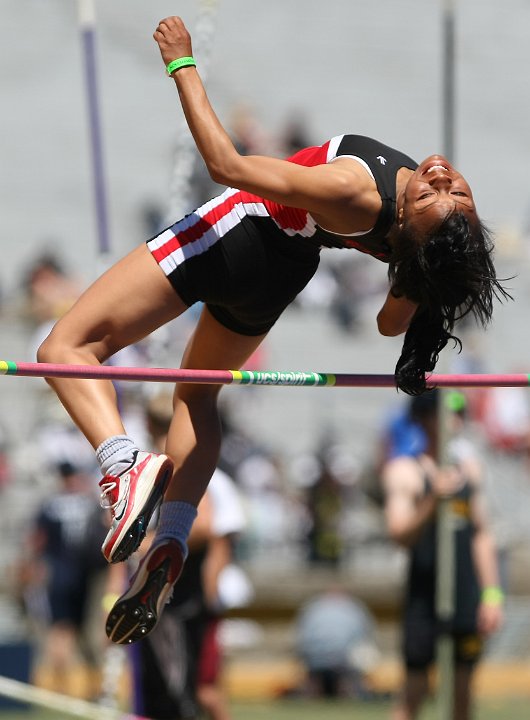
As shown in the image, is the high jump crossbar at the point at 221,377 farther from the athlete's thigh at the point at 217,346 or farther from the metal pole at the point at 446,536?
the metal pole at the point at 446,536

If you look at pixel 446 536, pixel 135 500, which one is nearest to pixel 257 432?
pixel 446 536

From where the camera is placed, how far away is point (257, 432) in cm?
1167

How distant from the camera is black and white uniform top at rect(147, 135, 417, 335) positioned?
4434mm

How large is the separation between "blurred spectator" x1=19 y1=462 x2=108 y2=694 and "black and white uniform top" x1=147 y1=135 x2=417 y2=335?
445 cm

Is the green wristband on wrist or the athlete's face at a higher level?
the athlete's face

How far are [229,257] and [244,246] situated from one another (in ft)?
0.18

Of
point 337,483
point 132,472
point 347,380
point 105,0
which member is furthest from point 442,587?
point 105,0

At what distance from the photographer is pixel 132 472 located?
425 centimetres

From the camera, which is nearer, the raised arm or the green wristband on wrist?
the raised arm

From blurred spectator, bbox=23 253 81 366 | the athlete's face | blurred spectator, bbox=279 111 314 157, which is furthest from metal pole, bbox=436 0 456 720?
blurred spectator, bbox=279 111 314 157

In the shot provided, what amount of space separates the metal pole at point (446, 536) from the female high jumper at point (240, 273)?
211 centimetres

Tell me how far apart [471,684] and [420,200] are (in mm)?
3354

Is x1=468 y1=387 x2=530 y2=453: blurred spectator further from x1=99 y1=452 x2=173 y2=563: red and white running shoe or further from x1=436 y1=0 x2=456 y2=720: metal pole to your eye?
x1=99 y1=452 x2=173 y2=563: red and white running shoe

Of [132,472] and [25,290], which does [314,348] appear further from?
[132,472]
